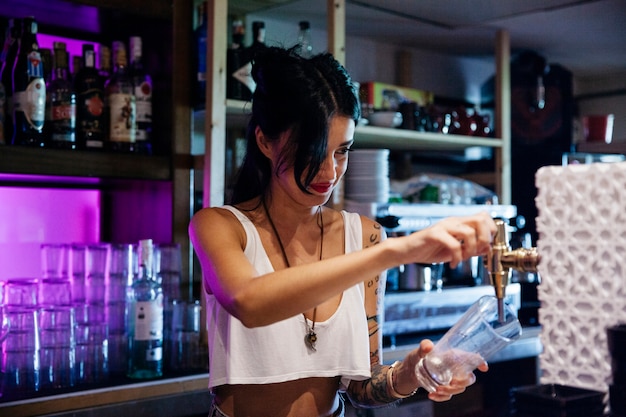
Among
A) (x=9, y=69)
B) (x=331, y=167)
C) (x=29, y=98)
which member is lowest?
(x=331, y=167)

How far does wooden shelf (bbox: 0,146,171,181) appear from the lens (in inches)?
81.6

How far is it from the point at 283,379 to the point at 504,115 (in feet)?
7.37

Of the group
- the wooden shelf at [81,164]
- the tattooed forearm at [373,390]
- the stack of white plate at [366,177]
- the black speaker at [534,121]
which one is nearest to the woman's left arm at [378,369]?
the tattooed forearm at [373,390]

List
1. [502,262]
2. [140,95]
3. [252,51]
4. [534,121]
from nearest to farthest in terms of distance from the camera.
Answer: [502,262], [140,95], [252,51], [534,121]

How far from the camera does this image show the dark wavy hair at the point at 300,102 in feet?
4.49

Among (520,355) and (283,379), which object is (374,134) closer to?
(520,355)

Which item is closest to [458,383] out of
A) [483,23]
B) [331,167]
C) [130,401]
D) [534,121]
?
[331,167]

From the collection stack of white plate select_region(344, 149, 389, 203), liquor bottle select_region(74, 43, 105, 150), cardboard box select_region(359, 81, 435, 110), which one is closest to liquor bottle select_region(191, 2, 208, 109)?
liquor bottle select_region(74, 43, 105, 150)

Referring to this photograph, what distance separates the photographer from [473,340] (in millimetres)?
1129

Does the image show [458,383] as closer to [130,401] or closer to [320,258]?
[320,258]

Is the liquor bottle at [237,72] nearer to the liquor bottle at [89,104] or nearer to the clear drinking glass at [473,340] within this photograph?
the liquor bottle at [89,104]

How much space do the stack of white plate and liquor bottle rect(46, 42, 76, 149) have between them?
1.02m

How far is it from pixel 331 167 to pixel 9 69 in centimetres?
132

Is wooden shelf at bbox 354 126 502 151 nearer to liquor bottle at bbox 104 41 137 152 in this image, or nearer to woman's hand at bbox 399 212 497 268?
liquor bottle at bbox 104 41 137 152
